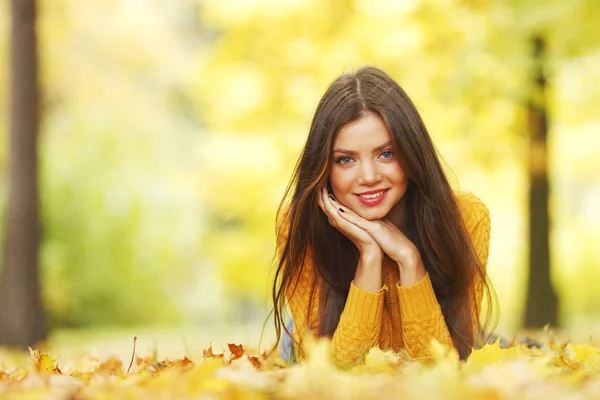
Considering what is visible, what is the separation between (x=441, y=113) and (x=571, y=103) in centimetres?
147

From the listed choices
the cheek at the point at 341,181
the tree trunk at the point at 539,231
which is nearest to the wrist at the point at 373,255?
the cheek at the point at 341,181

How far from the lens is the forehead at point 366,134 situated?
251 cm

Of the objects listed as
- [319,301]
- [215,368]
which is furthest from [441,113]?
[215,368]

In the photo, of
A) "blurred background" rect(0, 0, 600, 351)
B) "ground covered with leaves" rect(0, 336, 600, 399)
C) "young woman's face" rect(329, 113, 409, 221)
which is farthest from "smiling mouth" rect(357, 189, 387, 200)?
"ground covered with leaves" rect(0, 336, 600, 399)

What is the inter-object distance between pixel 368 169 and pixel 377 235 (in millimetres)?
238

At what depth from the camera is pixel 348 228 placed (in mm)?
2604

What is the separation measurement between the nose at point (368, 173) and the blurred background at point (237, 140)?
477 millimetres

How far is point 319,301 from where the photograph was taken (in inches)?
109

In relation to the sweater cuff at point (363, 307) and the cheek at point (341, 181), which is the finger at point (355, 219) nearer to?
the cheek at point (341, 181)

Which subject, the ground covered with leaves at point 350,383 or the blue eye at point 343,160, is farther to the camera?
the blue eye at point 343,160

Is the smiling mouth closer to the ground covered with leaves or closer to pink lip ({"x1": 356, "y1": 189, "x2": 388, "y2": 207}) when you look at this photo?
pink lip ({"x1": 356, "y1": 189, "x2": 388, "y2": 207})

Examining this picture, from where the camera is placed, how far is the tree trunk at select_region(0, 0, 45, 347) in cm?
699

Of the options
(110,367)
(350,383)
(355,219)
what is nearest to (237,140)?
(355,219)

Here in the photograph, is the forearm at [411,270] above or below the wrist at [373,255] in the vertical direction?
below
